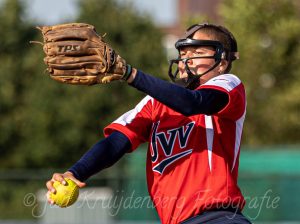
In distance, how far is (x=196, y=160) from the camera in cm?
465

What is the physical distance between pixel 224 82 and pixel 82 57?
0.81m

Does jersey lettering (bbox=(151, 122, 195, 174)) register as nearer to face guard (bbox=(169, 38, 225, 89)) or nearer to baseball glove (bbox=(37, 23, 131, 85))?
face guard (bbox=(169, 38, 225, 89))

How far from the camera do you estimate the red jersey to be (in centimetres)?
460

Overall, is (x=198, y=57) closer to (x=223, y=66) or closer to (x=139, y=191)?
(x=223, y=66)

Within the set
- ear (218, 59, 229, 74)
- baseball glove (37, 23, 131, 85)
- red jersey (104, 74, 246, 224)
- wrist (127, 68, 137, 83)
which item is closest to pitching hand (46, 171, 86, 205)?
red jersey (104, 74, 246, 224)

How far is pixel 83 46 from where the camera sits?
4.24 m

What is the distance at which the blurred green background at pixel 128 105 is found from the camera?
11734mm

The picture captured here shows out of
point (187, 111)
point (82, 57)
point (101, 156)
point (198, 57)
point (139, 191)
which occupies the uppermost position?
point (82, 57)

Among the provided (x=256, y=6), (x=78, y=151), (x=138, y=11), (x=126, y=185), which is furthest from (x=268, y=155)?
(x=138, y=11)

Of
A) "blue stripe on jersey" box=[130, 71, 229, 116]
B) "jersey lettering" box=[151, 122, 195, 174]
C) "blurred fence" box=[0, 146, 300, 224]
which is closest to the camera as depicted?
"blue stripe on jersey" box=[130, 71, 229, 116]

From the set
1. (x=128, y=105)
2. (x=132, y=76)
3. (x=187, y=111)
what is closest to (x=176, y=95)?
(x=187, y=111)

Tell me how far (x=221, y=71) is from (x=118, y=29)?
18.7 metres

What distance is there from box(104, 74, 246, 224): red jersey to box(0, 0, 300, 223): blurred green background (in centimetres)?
556

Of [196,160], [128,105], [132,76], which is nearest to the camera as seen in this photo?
[132,76]
